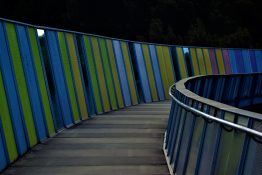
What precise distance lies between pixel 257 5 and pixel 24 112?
65019mm

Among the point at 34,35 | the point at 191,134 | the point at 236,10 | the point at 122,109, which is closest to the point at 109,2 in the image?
the point at 236,10

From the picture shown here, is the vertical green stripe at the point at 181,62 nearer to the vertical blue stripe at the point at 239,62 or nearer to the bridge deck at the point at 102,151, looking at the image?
the vertical blue stripe at the point at 239,62

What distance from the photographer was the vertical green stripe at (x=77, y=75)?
1538 cm

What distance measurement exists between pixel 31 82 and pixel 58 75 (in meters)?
2.60

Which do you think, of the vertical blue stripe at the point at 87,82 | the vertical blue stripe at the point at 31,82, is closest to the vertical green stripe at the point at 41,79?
the vertical blue stripe at the point at 31,82

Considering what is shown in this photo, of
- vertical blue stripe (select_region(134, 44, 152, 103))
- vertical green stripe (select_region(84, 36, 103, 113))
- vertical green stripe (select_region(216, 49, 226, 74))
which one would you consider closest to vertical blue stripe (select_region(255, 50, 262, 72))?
vertical green stripe (select_region(216, 49, 226, 74))

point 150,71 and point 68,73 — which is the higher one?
point 68,73

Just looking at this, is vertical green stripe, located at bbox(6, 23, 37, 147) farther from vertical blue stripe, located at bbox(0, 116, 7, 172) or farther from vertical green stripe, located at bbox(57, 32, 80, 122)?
vertical green stripe, located at bbox(57, 32, 80, 122)

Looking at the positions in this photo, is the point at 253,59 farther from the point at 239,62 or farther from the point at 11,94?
the point at 11,94

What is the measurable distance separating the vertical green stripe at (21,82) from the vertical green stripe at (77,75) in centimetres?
468

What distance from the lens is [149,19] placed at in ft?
214

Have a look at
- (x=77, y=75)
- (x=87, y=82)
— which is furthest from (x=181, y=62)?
(x=77, y=75)

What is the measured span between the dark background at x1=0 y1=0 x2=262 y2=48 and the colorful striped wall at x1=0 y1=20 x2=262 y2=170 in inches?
1296

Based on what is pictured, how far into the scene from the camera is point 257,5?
7050 centimetres
